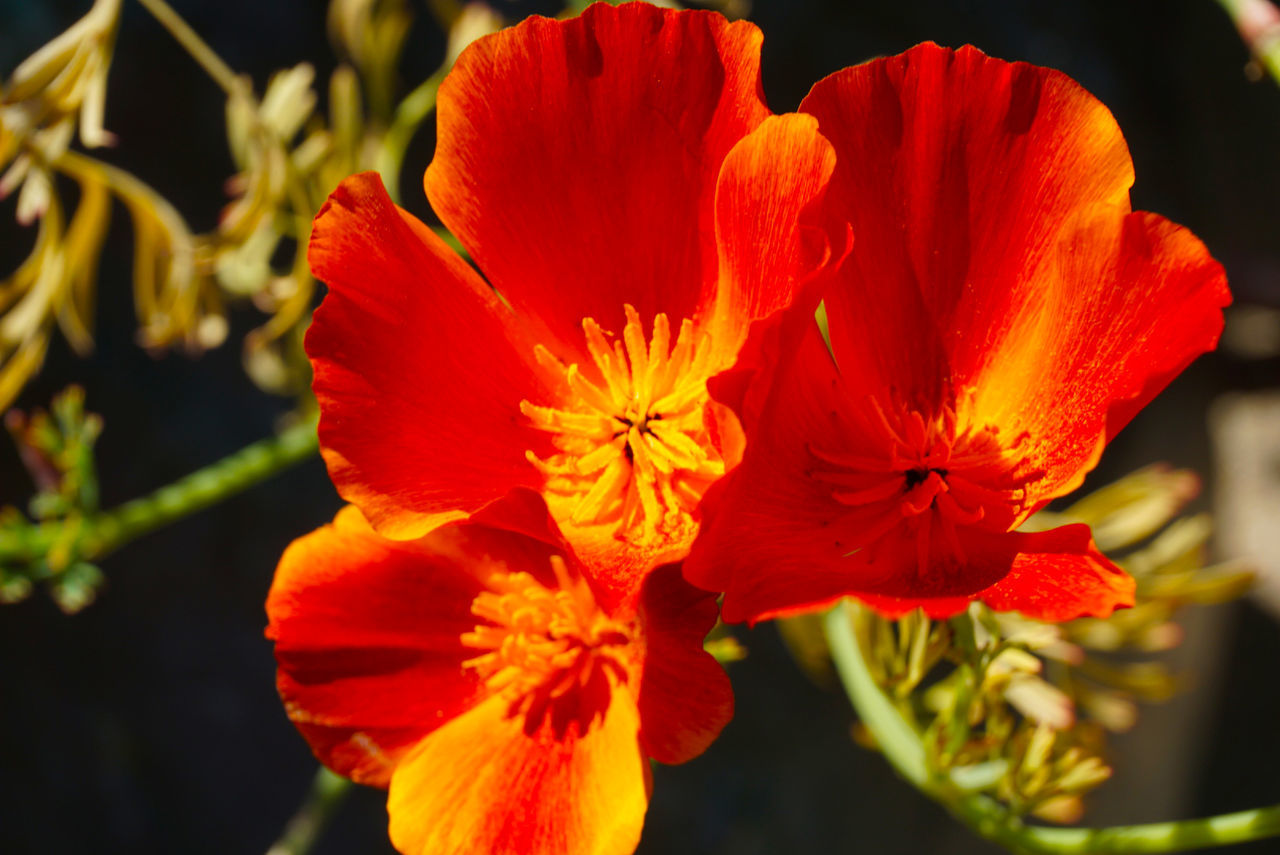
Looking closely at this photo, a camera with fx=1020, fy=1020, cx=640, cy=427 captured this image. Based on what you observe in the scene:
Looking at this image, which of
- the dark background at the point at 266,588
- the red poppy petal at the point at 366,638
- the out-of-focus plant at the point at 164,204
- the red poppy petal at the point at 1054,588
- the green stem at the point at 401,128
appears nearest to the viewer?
the red poppy petal at the point at 1054,588

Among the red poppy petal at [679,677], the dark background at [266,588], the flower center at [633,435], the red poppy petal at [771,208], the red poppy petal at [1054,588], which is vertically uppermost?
the red poppy petal at [771,208]

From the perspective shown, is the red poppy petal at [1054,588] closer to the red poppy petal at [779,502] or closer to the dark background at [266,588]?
the red poppy petal at [779,502]

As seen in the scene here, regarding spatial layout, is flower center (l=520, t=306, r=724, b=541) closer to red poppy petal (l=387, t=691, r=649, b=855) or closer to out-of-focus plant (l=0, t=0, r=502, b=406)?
red poppy petal (l=387, t=691, r=649, b=855)

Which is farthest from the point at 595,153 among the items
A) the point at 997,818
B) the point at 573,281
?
the point at 997,818

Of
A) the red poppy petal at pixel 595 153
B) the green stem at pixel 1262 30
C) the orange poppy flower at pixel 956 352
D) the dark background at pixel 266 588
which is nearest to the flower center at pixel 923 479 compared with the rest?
the orange poppy flower at pixel 956 352

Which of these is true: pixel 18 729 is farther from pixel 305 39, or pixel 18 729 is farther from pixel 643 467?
pixel 643 467

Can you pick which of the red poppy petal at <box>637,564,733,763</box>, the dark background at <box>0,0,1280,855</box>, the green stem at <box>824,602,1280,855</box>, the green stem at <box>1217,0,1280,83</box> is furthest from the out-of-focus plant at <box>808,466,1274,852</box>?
the dark background at <box>0,0,1280,855</box>

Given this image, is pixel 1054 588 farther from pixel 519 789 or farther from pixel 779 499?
pixel 519 789
